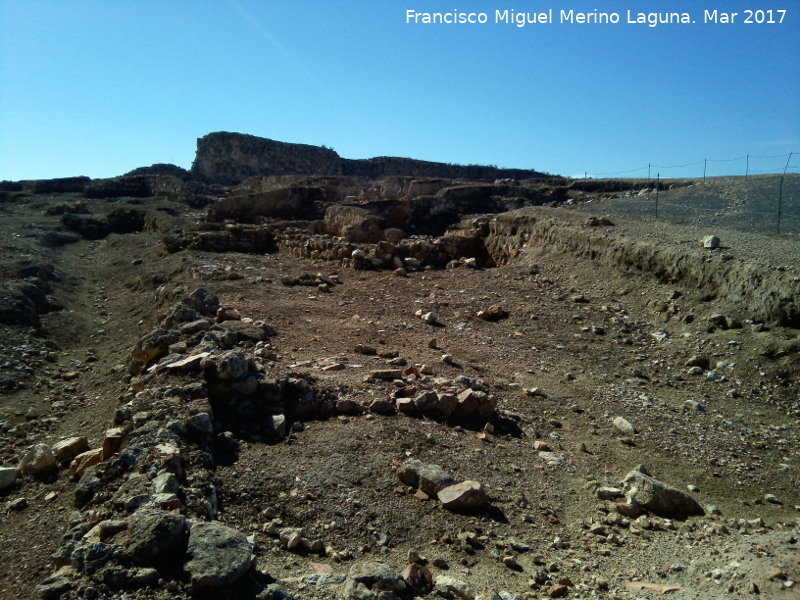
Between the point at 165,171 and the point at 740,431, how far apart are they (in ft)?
114

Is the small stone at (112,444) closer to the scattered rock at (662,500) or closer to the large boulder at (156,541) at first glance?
the large boulder at (156,541)

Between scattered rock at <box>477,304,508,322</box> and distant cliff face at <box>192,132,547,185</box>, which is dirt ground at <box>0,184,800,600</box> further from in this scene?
distant cliff face at <box>192,132,547,185</box>

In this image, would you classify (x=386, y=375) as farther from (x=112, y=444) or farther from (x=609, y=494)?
(x=112, y=444)

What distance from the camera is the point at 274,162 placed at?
35.2m

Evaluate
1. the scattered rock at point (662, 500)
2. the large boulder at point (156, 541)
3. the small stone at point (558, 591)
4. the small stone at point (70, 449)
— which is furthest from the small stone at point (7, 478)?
the scattered rock at point (662, 500)

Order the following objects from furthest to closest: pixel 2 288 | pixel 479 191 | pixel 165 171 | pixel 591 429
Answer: pixel 165 171 → pixel 479 191 → pixel 2 288 → pixel 591 429

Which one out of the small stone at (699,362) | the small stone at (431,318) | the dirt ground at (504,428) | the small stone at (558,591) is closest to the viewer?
the small stone at (558,591)

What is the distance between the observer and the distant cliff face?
34656 millimetres

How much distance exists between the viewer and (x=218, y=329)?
6.47m

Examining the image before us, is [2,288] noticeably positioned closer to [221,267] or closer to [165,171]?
[221,267]

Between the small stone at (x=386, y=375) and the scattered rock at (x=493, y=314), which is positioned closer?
the small stone at (x=386, y=375)

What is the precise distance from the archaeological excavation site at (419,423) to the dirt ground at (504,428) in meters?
0.02

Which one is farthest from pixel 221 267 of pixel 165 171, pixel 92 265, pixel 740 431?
pixel 165 171

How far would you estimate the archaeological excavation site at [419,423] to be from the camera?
121 inches
